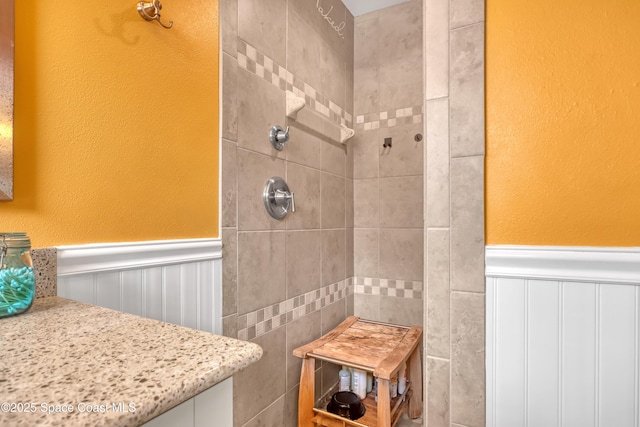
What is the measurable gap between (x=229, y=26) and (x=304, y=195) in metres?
0.88

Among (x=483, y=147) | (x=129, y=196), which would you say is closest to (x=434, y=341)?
(x=483, y=147)

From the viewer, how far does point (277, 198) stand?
1532mm

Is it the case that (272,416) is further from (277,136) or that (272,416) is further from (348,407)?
(277,136)

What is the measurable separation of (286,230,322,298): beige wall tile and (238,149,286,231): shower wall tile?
0.62 ft

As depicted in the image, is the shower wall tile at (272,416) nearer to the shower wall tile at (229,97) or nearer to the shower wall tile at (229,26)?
the shower wall tile at (229,97)

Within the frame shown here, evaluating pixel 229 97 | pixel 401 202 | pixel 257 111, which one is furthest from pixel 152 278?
pixel 401 202

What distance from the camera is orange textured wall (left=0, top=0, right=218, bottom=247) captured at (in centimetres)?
75

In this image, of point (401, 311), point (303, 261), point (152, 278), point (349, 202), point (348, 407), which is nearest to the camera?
point (152, 278)

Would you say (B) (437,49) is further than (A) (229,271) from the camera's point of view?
No

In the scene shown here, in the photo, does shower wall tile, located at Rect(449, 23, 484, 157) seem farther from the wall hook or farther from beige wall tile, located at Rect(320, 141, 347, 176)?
beige wall tile, located at Rect(320, 141, 347, 176)

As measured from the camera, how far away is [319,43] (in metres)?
1.95

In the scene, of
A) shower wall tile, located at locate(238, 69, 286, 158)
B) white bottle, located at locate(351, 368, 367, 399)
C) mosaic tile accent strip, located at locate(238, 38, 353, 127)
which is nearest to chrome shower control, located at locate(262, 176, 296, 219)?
shower wall tile, located at locate(238, 69, 286, 158)

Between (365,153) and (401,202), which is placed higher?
(365,153)

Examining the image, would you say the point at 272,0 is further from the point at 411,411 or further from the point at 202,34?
the point at 411,411
